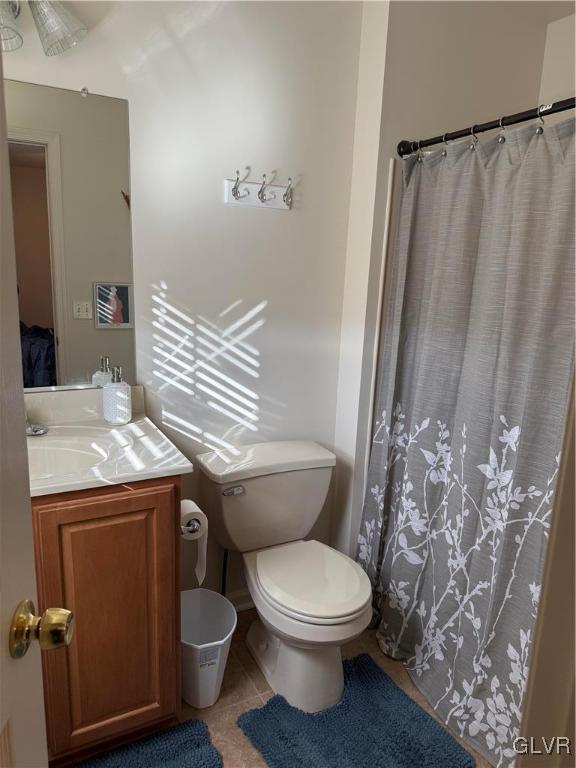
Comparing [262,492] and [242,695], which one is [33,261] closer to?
[262,492]

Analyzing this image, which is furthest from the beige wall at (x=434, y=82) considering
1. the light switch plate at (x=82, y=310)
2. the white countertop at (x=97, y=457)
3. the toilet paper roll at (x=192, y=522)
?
the light switch plate at (x=82, y=310)

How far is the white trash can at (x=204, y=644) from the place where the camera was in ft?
5.52

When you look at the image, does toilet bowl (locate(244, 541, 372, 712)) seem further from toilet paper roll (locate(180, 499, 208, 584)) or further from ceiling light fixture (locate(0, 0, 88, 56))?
ceiling light fixture (locate(0, 0, 88, 56))

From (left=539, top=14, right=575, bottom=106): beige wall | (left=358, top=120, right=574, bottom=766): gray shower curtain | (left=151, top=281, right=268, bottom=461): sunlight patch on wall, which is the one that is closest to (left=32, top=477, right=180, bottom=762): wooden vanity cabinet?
(left=151, top=281, right=268, bottom=461): sunlight patch on wall

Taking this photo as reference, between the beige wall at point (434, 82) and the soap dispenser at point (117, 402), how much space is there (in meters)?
0.89

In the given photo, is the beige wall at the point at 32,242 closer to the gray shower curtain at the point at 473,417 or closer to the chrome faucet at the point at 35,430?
the chrome faucet at the point at 35,430

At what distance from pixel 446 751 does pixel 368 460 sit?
3.28ft

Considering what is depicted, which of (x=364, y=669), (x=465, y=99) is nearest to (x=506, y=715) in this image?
(x=364, y=669)

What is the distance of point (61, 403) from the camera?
176 cm

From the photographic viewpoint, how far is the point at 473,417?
5.41 ft

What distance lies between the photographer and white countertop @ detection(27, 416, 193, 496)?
133cm

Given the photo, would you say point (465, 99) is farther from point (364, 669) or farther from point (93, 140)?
point (364, 669)

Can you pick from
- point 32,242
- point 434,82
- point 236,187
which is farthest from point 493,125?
point 32,242

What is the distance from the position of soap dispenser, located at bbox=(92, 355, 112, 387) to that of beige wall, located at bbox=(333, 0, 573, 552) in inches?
37.2
